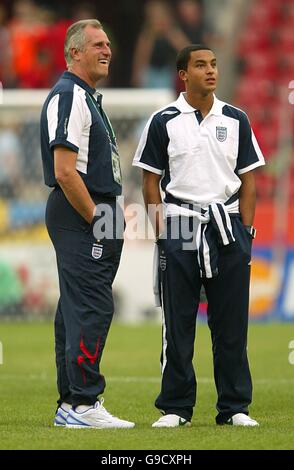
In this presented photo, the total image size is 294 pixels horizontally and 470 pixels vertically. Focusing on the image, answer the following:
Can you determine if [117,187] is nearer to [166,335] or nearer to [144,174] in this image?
[144,174]

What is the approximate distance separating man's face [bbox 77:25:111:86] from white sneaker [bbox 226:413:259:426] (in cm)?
224

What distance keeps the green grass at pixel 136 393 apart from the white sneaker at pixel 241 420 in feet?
0.36

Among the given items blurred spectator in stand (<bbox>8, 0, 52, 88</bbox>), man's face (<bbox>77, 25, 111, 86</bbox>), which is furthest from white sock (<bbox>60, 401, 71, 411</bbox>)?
Result: blurred spectator in stand (<bbox>8, 0, 52, 88</bbox>)

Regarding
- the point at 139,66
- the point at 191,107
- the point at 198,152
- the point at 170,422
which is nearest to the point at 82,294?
the point at 170,422

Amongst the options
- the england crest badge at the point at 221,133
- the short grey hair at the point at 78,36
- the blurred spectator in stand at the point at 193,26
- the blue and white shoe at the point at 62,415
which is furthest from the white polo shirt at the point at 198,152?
the blurred spectator in stand at the point at 193,26

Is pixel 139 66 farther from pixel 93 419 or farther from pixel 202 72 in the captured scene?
pixel 93 419

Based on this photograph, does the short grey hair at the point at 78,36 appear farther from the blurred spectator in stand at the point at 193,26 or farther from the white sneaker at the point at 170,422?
the blurred spectator in stand at the point at 193,26

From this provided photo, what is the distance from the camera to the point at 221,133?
287 inches

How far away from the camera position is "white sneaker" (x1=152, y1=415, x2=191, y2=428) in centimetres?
724

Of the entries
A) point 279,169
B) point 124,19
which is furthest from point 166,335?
point 124,19

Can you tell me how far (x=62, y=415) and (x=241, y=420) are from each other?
109cm

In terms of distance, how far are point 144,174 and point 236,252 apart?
0.75 meters

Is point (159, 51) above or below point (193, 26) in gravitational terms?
below

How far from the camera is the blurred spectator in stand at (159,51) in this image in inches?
789
